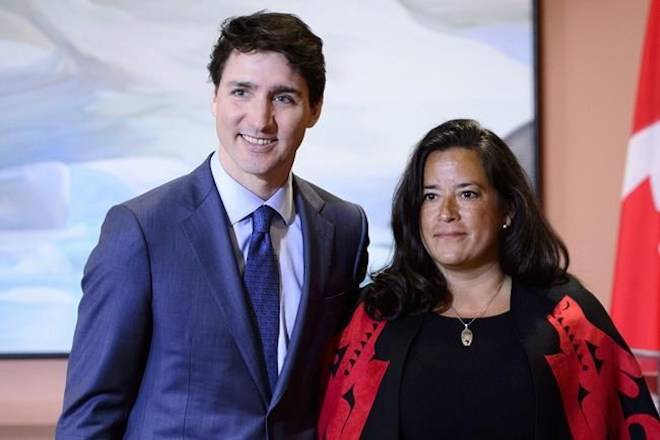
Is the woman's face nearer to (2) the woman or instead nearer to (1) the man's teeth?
(2) the woman

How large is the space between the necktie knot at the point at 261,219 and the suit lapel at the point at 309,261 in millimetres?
111

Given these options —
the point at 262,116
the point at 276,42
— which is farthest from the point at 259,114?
the point at 276,42

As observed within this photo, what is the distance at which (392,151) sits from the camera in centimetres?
300

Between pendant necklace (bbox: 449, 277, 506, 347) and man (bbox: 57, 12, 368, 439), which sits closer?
man (bbox: 57, 12, 368, 439)

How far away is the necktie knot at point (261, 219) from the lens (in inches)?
67.3

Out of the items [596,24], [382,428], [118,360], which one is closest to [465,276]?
[382,428]

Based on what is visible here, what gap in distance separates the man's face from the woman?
405mm

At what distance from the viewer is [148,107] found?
3.01 meters

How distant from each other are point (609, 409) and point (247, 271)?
818 mm

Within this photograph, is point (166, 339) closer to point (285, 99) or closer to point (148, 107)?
point (285, 99)

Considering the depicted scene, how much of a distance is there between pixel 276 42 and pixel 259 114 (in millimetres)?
136

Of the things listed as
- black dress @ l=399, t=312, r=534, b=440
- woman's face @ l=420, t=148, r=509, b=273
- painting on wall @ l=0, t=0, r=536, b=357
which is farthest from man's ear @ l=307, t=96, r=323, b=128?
painting on wall @ l=0, t=0, r=536, b=357

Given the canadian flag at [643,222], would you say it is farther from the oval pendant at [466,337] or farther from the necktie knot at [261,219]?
the necktie knot at [261,219]

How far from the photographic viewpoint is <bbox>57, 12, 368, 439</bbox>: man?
1.60m
